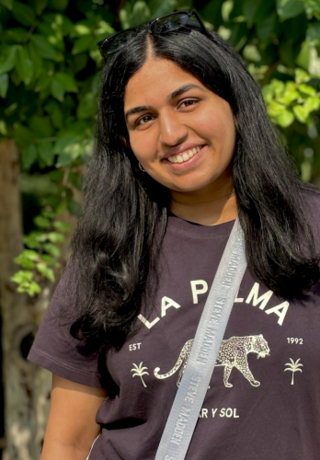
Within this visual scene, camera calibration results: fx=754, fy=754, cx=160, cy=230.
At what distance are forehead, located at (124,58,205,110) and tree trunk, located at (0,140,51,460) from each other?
5.81 feet

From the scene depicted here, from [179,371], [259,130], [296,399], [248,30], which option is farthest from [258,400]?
[248,30]

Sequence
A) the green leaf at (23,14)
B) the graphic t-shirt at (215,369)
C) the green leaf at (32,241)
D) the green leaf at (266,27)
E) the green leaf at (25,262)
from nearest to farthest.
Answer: the graphic t-shirt at (215,369) < the green leaf at (266,27) < the green leaf at (23,14) < the green leaf at (25,262) < the green leaf at (32,241)

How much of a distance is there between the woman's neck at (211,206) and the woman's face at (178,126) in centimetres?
9

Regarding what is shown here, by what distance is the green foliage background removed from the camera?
9.28 feet

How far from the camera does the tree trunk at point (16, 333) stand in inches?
145

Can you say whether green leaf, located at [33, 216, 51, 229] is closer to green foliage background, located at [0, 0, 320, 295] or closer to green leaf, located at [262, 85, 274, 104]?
green foliage background, located at [0, 0, 320, 295]

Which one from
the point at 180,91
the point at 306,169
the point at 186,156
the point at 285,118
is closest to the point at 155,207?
the point at 186,156

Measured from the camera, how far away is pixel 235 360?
1.86 metres

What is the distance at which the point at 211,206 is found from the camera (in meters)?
2.11

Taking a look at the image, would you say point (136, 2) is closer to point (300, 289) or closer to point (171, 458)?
point (300, 289)

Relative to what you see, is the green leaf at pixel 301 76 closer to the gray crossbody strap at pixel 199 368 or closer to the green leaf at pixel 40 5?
the green leaf at pixel 40 5

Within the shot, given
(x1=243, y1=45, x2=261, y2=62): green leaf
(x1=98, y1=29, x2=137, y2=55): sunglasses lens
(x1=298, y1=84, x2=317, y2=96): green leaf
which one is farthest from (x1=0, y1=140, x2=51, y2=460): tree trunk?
(x1=98, y1=29, x2=137, y2=55): sunglasses lens

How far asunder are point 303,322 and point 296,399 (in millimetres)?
188

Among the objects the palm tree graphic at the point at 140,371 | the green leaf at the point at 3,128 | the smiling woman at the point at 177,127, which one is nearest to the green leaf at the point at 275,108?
the smiling woman at the point at 177,127
